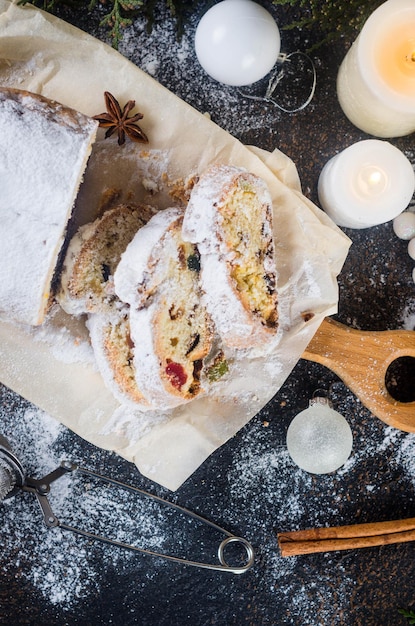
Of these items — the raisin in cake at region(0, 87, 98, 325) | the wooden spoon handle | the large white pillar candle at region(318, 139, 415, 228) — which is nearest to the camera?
the raisin in cake at region(0, 87, 98, 325)

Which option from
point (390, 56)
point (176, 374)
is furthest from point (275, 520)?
point (390, 56)

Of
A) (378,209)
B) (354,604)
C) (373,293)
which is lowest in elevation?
(354,604)

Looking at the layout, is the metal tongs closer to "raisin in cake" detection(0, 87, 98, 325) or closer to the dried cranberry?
the dried cranberry

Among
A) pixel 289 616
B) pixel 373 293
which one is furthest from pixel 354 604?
pixel 373 293

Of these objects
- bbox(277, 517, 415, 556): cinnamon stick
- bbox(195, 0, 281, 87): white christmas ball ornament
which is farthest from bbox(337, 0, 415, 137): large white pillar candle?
bbox(277, 517, 415, 556): cinnamon stick

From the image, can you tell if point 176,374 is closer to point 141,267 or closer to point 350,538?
point 141,267

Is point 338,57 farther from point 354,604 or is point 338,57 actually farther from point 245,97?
point 354,604
